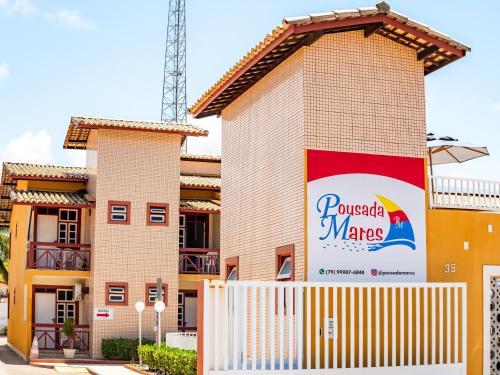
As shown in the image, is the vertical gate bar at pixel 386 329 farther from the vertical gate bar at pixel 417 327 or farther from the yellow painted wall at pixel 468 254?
the yellow painted wall at pixel 468 254

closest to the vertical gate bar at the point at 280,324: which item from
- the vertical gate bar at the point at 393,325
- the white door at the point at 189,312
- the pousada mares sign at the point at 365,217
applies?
the pousada mares sign at the point at 365,217

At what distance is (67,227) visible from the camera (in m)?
32.0

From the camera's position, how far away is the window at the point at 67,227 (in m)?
31.9

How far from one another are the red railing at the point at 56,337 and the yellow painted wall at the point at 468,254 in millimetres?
16397

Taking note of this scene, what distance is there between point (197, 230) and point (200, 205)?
2.03 meters

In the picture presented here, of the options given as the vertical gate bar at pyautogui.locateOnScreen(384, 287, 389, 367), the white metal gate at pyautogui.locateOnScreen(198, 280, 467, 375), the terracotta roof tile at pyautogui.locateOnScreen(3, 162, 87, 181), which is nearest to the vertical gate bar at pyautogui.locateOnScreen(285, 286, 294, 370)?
the white metal gate at pyautogui.locateOnScreen(198, 280, 467, 375)

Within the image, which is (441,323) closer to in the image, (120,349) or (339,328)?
(339,328)

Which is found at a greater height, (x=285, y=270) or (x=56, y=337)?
(x=285, y=270)

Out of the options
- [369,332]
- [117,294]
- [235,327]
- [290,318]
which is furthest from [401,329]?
[117,294]

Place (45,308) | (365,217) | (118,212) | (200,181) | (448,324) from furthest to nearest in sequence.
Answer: (200,181), (45,308), (118,212), (365,217), (448,324)

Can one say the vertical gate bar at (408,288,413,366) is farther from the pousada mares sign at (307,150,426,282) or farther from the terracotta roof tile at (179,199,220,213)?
the terracotta roof tile at (179,199,220,213)

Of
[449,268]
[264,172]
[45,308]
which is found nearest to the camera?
[449,268]

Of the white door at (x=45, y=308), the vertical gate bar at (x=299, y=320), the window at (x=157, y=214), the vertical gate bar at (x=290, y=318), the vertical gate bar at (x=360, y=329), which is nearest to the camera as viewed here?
the vertical gate bar at (x=290, y=318)

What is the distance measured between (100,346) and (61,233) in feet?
17.2
